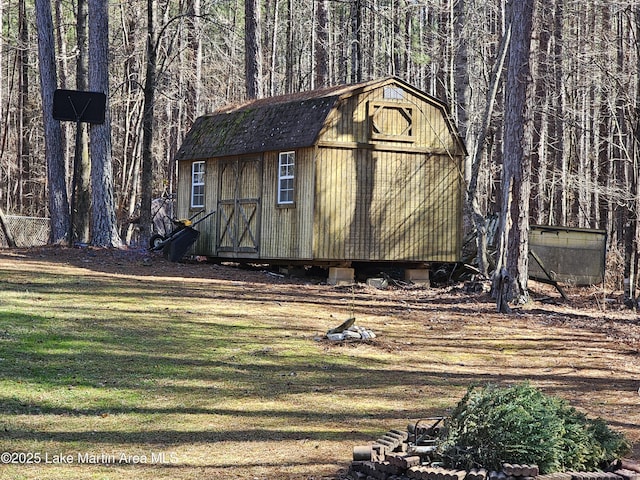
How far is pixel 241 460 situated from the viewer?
7.38 metres

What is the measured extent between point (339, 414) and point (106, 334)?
410 cm

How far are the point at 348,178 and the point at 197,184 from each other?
5532 mm

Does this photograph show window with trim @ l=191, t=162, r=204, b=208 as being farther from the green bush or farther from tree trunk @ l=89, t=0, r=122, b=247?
the green bush

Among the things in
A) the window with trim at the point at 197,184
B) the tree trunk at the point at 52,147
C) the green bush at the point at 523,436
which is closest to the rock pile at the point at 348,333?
the green bush at the point at 523,436

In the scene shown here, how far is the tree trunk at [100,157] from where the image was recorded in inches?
884

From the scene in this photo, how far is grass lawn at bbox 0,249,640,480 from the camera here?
24.7ft

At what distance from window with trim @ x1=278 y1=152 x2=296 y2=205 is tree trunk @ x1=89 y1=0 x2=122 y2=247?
4325mm

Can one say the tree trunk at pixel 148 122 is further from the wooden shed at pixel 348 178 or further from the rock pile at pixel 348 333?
the rock pile at pixel 348 333

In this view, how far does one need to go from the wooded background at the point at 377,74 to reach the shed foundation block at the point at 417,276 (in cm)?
203

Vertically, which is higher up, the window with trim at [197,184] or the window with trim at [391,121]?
Answer: the window with trim at [391,121]

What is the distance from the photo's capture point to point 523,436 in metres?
6.41

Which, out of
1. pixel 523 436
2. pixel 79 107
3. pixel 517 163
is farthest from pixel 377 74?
pixel 523 436

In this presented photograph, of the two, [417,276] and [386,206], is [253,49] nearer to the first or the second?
[386,206]

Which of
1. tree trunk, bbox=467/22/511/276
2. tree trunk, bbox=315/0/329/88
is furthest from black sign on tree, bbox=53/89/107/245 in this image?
tree trunk, bbox=315/0/329/88
